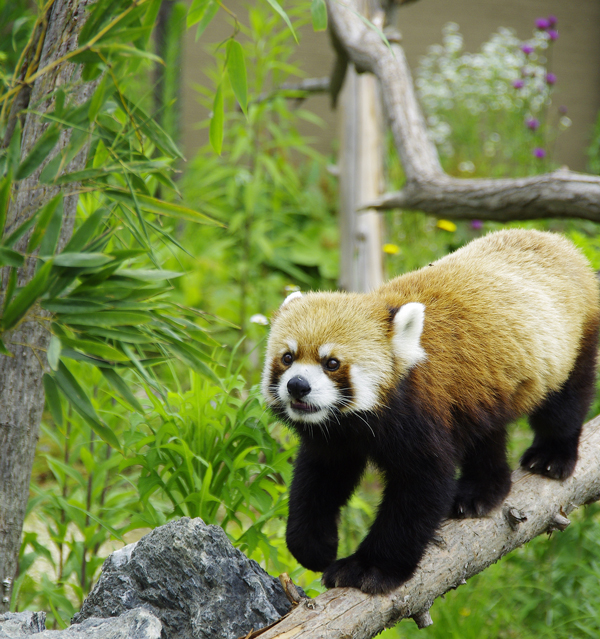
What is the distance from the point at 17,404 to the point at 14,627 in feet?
2.28

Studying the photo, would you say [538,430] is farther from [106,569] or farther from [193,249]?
[193,249]

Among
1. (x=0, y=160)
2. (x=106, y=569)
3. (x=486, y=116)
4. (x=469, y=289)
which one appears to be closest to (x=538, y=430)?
(x=469, y=289)

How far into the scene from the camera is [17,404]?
1.97 metres

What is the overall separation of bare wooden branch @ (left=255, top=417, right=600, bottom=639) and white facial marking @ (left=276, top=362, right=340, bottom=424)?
1.50 ft

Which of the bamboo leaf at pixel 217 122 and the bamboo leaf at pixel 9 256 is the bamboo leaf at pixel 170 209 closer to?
the bamboo leaf at pixel 217 122

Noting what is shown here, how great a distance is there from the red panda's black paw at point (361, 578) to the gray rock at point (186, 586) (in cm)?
18

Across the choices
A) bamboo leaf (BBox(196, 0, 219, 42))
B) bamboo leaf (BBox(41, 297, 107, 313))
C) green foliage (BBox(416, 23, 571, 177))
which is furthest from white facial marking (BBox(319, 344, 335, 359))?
green foliage (BBox(416, 23, 571, 177))

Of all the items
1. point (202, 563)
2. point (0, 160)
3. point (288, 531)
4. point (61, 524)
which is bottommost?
point (61, 524)

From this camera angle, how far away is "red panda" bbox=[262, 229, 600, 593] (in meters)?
1.72

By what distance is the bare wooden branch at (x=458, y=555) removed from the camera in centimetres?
157

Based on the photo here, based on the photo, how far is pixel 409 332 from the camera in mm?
1735

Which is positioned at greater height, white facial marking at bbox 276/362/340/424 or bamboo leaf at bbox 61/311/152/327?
bamboo leaf at bbox 61/311/152/327

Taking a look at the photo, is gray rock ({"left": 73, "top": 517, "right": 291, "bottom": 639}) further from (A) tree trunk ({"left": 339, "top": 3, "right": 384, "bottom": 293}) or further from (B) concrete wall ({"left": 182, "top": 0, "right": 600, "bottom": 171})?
(B) concrete wall ({"left": 182, "top": 0, "right": 600, "bottom": 171})

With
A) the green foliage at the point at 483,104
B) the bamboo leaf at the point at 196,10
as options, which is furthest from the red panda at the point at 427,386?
the green foliage at the point at 483,104
